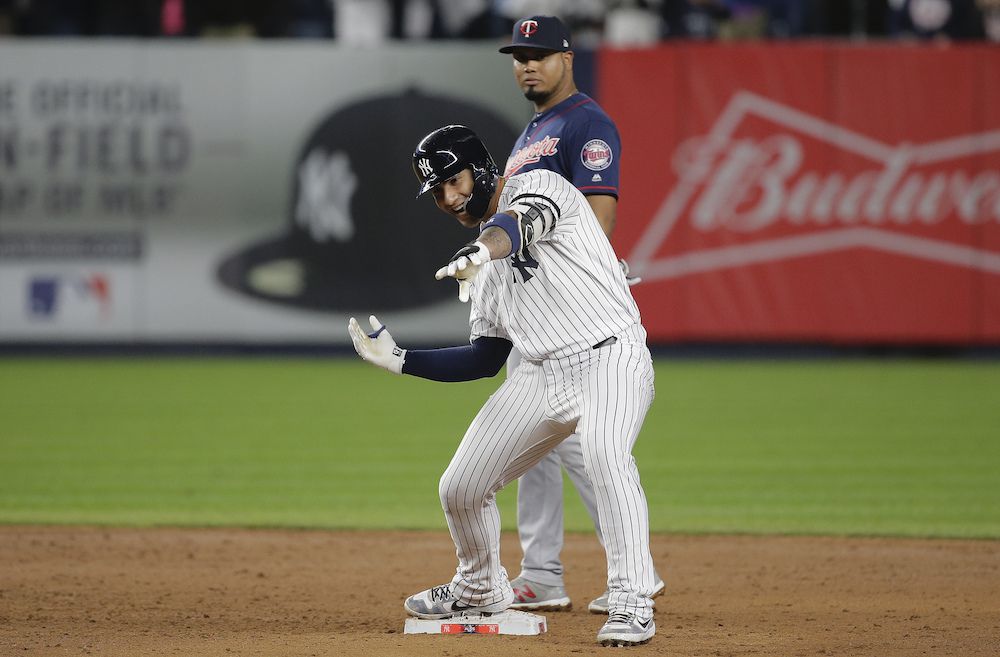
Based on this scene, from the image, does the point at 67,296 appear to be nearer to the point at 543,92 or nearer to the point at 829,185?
the point at 829,185

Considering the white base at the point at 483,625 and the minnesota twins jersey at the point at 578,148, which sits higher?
the minnesota twins jersey at the point at 578,148

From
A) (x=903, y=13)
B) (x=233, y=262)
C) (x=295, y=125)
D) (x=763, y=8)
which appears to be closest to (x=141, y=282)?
(x=233, y=262)

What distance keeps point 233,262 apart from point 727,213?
4.83 meters

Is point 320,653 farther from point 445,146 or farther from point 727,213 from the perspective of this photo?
point 727,213

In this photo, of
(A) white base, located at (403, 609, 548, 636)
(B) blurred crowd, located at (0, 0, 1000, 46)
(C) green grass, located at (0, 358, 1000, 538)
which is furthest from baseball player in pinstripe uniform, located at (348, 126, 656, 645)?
(B) blurred crowd, located at (0, 0, 1000, 46)

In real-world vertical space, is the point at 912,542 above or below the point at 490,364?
below

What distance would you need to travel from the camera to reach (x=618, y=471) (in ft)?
14.1

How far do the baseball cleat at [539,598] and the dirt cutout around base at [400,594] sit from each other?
6 cm

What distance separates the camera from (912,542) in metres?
6.47

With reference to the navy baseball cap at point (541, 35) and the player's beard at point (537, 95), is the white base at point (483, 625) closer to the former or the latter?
the player's beard at point (537, 95)

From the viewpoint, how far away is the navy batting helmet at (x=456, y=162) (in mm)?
4340

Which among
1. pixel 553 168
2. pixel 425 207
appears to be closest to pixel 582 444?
pixel 553 168

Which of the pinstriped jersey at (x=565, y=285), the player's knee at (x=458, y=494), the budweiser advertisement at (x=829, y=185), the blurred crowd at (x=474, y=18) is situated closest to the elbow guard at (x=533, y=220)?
the pinstriped jersey at (x=565, y=285)

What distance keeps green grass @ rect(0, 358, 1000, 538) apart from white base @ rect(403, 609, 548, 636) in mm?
2141
